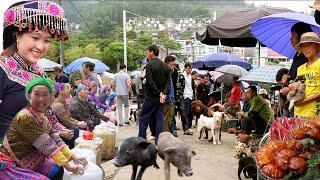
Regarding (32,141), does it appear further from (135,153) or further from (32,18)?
(135,153)

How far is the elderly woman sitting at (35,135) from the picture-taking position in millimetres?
2857

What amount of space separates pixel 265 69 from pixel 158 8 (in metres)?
118

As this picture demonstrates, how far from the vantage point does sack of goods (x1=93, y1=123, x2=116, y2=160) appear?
21.5ft

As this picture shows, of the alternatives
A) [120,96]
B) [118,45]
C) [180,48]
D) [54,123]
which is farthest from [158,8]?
[54,123]

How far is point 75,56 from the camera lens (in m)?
45.2

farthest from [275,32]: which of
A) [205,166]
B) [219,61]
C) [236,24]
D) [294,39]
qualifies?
[219,61]

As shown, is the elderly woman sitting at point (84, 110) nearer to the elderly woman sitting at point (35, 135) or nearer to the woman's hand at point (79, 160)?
the woman's hand at point (79, 160)

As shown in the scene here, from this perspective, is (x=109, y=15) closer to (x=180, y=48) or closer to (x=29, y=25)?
(x=180, y=48)

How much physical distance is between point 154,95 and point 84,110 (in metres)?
1.28

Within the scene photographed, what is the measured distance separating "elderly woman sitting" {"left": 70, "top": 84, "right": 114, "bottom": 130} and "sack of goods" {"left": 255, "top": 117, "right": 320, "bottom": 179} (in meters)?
3.91

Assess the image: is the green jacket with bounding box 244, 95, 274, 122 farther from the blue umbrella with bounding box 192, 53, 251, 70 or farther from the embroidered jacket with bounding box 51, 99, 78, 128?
the blue umbrella with bounding box 192, 53, 251, 70

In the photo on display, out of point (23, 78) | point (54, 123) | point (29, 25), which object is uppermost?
point (29, 25)

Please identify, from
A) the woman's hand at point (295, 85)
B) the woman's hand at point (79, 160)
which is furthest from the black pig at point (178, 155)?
the woman's hand at point (79, 160)

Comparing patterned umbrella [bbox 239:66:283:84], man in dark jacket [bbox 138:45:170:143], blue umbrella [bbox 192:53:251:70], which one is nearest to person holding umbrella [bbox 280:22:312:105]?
man in dark jacket [bbox 138:45:170:143]
